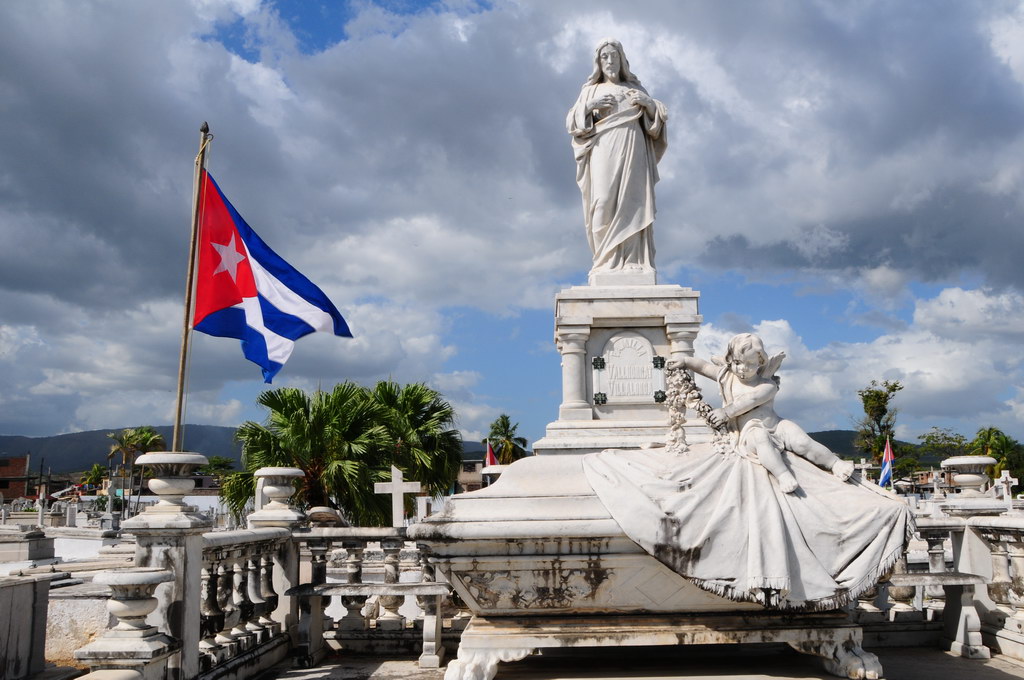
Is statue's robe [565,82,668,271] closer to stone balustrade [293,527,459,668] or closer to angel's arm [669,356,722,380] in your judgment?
angel's arm [669,356,722,380]

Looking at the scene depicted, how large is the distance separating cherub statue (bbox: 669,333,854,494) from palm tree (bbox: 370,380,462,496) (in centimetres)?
1647

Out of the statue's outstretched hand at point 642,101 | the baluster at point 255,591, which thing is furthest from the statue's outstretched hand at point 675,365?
the statue's outstretched hand at point 642,101

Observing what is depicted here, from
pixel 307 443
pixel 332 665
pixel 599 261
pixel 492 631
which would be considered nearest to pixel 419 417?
pixel 307 443

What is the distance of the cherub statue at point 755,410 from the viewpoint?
190 inches

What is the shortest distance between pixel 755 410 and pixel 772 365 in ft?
1.00

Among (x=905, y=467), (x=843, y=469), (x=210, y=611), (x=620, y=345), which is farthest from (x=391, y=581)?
(x=905, y=467)

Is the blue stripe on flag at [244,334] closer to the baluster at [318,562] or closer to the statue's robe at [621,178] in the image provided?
the baluster at [318,562]

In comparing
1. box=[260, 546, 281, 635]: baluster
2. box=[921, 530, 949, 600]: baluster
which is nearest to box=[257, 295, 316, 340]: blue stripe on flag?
box=[260, 546, 281, 635]: baluster

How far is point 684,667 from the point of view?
203 inches

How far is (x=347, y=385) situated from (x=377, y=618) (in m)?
12.9

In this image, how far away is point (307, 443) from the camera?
17.9m

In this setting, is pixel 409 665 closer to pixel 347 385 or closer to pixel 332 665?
pixel 332 665

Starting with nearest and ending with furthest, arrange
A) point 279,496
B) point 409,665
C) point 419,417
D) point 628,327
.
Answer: point 409,665 → point 279,496 → point 628,327 → point 419,417

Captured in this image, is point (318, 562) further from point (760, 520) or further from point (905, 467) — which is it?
point (905, 467)
